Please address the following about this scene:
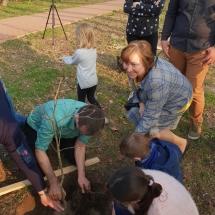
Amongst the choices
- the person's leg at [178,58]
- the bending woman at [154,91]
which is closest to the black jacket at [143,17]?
the person's leg at [178,58]

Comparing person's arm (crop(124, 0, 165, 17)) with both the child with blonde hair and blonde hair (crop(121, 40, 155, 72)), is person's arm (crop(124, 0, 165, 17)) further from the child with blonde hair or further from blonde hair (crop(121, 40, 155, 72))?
blonde hair (crop(121, 40, 155, 72))

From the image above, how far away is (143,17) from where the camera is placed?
4.34 meters

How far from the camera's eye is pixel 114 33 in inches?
321

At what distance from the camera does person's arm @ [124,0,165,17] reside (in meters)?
4.20

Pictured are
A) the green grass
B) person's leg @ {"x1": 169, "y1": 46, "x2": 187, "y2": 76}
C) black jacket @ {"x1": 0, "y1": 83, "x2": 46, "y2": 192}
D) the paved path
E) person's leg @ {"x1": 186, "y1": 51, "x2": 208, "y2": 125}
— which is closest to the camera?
black jacket @ {"x1": 0, "y1": 83, "x2": 46, "y2": 192}

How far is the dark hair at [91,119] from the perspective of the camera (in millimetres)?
2154

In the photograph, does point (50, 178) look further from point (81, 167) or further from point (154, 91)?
point (154, 91)

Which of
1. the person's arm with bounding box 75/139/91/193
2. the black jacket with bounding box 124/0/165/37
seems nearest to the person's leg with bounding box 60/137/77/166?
the person's arm with bounding box 75/139/91/193

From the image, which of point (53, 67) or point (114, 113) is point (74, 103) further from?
point (53, 67)

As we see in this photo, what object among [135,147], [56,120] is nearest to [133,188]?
[135,147]

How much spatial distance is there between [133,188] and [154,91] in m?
1.08

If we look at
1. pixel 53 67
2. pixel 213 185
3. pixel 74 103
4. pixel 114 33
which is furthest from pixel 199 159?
pixel 114 33

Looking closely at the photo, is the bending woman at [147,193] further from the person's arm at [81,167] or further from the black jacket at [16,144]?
the black jacket at [16,144]

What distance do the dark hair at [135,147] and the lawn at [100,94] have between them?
0.70m
